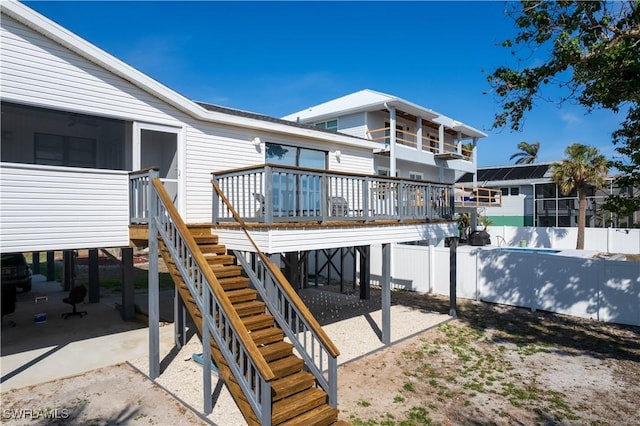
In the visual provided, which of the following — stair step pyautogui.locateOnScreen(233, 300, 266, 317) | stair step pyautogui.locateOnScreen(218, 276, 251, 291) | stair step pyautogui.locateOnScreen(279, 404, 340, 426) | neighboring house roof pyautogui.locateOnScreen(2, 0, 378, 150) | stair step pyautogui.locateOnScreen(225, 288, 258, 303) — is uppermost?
neighboring house roof pyautogui.locateOnScreen(2, 0, 378, 150)

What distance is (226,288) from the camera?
21.7ft

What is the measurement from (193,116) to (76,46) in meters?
2.60

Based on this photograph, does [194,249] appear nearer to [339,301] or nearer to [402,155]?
[339,301]

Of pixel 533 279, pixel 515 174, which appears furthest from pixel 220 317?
pixel 515 174

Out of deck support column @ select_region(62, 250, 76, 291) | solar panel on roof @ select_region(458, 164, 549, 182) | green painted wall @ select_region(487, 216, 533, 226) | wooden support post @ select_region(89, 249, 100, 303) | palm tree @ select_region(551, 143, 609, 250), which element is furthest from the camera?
solar panel on roof @ select_region(458, 164, 549, 182)

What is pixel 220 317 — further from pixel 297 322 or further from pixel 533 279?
pixel 533 279

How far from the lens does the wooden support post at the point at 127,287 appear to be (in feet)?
34.7

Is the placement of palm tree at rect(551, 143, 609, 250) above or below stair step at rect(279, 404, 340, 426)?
above

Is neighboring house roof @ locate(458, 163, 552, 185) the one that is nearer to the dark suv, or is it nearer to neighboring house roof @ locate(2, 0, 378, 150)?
neighboring house roof @ locate(2, 0, 378, 150)

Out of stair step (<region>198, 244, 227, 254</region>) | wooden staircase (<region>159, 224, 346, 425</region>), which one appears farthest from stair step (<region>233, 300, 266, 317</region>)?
stair step (<region>198, 244, 227, 254</region>)

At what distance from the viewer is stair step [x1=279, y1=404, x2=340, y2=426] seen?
5.09 meters

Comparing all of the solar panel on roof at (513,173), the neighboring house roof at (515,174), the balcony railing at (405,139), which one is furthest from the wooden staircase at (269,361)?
the solar panel on roof at (513,173)

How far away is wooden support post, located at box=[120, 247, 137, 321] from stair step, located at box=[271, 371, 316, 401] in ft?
22.6

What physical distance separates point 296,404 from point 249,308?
1.76 metres
